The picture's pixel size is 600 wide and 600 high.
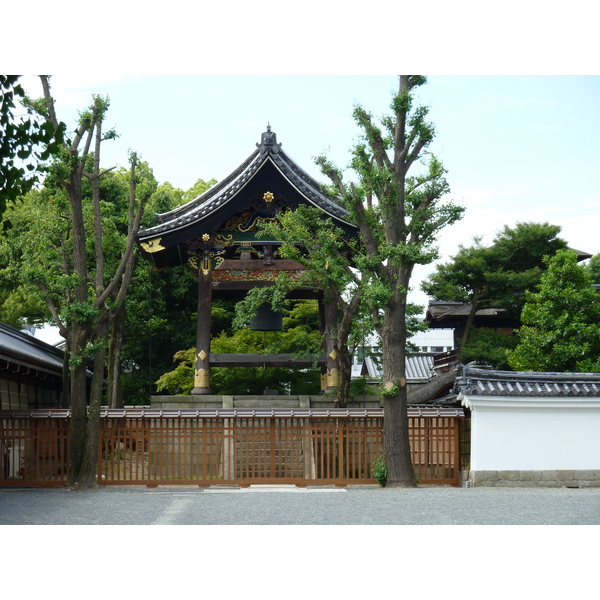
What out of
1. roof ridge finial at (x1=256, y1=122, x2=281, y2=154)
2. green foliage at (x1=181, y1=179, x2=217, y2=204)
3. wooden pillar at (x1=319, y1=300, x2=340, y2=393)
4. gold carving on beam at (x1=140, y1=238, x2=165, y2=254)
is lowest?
wooden pillar at (x1=319, y1=300, x2=340, y2=393)

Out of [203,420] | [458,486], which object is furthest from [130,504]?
[458,486]

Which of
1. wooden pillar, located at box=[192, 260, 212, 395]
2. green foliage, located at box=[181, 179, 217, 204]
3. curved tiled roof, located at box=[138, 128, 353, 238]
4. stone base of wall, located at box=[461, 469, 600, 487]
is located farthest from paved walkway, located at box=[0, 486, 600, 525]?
green foliage, located at box=[181, 179, 217, 204]

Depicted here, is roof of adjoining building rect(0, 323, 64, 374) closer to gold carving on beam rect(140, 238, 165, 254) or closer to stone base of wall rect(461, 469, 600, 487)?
gold carving on beam rect(140, 238, 165, 254)

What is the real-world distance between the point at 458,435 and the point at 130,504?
7.14 metres

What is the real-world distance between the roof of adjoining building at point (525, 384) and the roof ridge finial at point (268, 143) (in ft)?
24.1

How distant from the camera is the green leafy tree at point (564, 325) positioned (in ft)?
63.8

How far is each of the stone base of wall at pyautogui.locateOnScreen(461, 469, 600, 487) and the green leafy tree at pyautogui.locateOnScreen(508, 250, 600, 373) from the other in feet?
14.4

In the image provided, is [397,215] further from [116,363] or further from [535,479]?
[116,363]

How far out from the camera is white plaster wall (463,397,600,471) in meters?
15.4

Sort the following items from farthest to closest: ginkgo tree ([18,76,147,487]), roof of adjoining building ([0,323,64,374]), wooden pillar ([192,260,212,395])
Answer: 1. wooden pillar ([192,260,212,395])
2. roof of adjoining building ([0,323,64,374])
3. ginkgo tree ([18,76,147,487])

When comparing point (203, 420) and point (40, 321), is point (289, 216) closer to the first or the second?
point (203, 420)

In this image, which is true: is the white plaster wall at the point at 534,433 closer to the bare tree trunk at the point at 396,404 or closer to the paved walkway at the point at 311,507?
the paved walkway at the point at 311,507

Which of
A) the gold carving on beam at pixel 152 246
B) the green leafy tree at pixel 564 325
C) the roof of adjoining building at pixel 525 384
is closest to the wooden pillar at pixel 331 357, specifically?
the roof of adjoining building at pixel 525 384

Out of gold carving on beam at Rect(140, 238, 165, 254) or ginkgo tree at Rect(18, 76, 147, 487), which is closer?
ginkgo tree at Rect(18, 76, 147, 487)
